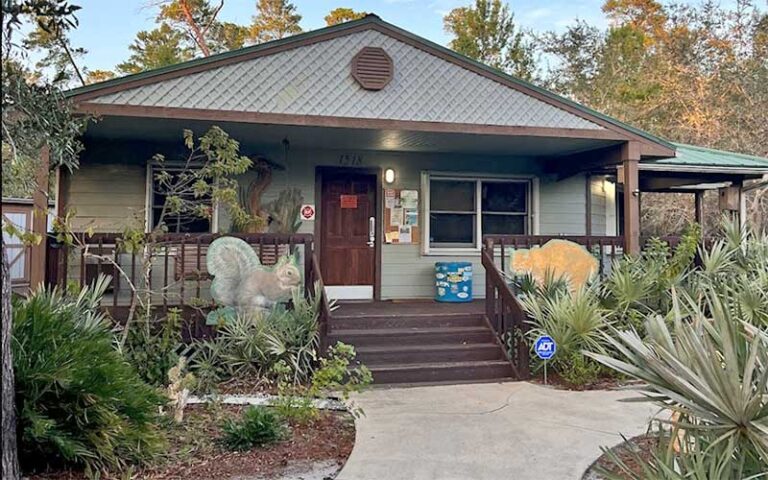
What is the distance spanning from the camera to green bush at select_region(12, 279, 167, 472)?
323 centimetres

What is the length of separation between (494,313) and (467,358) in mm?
754

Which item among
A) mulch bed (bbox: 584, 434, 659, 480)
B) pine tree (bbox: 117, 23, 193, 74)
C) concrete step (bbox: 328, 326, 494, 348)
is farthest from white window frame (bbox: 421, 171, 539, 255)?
pine tree (bbox: 117, 23, 193, 74)

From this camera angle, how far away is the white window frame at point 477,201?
349 inches

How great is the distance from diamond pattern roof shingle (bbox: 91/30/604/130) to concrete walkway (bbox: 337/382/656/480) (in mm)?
3249

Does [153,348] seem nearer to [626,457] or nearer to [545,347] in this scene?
[545,347]

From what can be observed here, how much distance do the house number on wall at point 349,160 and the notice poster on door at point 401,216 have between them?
63cm

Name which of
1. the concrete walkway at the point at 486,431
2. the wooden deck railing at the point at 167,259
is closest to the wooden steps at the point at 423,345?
the concrete walkway at the point at 486,431

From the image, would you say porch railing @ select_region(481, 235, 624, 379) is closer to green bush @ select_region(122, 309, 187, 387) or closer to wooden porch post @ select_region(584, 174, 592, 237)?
wooden porch post @ select_region(584, 174, 592, 237)

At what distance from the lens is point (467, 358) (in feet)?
20.9

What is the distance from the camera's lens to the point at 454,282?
8.51 m

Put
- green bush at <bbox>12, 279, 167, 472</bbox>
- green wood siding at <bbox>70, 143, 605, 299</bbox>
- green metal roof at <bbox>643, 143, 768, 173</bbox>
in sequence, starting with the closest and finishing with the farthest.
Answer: green bush at <bbox>12, 279, 167, 472</bbox> → green wood siding at <bbox>70, 143, 605, 299</bbox> → green metal roof at <bbox>643, 143, 768, 173</bbox>

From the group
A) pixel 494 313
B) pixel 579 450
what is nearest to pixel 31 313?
pixel 579 450

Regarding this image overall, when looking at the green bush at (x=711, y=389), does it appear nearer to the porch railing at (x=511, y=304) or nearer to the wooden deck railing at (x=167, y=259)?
the porch railing at (x=511, y=304)

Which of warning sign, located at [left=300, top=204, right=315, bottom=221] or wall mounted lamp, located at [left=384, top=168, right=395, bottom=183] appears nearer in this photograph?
warning sign, located at [left=300, top=204, right=315, bottom=221]
